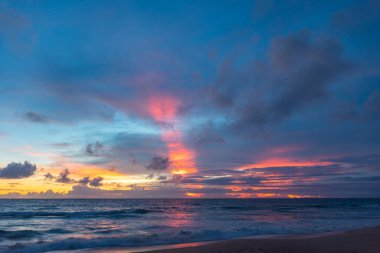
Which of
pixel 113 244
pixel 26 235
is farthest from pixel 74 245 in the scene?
pixel 26 235

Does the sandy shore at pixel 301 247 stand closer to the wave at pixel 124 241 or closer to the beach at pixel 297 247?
the beach at pixel 297 247

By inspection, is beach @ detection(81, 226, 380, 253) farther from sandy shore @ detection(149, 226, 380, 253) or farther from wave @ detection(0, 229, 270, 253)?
wave @ detection(0, 229, 270, 253)

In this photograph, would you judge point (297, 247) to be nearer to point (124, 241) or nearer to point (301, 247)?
point (301, 247)

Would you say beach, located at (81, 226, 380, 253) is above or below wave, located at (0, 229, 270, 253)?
above

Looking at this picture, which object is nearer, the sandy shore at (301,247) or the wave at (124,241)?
the sandy shore at (301,247)

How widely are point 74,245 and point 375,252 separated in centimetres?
1757

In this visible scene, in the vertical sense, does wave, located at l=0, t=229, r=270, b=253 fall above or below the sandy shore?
below

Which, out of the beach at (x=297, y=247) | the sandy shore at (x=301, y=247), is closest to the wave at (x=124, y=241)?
the beach at (x=297, y=247)

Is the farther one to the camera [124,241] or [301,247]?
[124,241]

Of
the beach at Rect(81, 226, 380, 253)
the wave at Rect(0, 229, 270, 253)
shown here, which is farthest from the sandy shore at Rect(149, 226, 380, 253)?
the wave at Rect(0, 229, 270, 253)

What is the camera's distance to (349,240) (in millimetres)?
20484

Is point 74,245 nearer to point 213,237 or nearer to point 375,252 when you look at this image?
point 213,237

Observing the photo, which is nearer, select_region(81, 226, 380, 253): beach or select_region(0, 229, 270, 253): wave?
select_region(81, 226, 380, 253): beach

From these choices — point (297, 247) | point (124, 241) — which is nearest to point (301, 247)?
point (297, 247)
